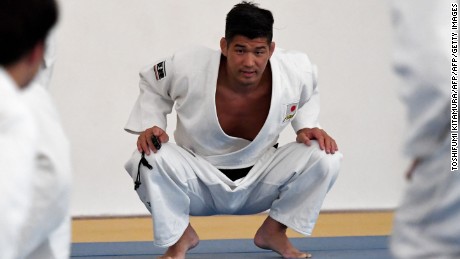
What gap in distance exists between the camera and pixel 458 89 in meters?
1.56

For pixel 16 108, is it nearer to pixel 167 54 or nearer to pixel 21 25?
pixel 21 25

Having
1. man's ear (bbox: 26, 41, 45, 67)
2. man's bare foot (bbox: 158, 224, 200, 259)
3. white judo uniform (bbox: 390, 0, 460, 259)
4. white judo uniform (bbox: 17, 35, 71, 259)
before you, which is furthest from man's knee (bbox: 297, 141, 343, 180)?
man's ear (bbox: 26, 41, 45, 67)

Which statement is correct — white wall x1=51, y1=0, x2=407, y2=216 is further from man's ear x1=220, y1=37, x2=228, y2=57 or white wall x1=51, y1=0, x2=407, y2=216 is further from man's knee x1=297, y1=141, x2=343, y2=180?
man's knee x1=297, y1=141, x2=343, y2=180

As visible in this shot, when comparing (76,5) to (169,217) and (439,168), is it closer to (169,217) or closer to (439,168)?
(169,217)

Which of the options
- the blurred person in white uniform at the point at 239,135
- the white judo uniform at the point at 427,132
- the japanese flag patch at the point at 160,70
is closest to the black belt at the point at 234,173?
the blurred person in white uniform at the point at 239,135

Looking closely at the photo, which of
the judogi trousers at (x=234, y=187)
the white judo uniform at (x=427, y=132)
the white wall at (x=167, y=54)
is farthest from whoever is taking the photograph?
the white wall at (x=167, y=54)

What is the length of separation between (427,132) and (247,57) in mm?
2182

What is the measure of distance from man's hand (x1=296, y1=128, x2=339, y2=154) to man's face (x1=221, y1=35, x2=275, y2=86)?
1.08ft

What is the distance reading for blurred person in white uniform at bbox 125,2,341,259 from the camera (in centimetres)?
378

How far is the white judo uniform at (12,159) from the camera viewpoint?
5.16 ft

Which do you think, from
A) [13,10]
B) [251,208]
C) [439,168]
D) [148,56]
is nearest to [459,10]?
[439,168]

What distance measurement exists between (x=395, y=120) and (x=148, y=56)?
150 centimetres

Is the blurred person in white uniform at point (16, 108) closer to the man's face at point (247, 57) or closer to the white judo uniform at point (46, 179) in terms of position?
the white judo uniform at point (46, 179)

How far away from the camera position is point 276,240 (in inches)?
153
